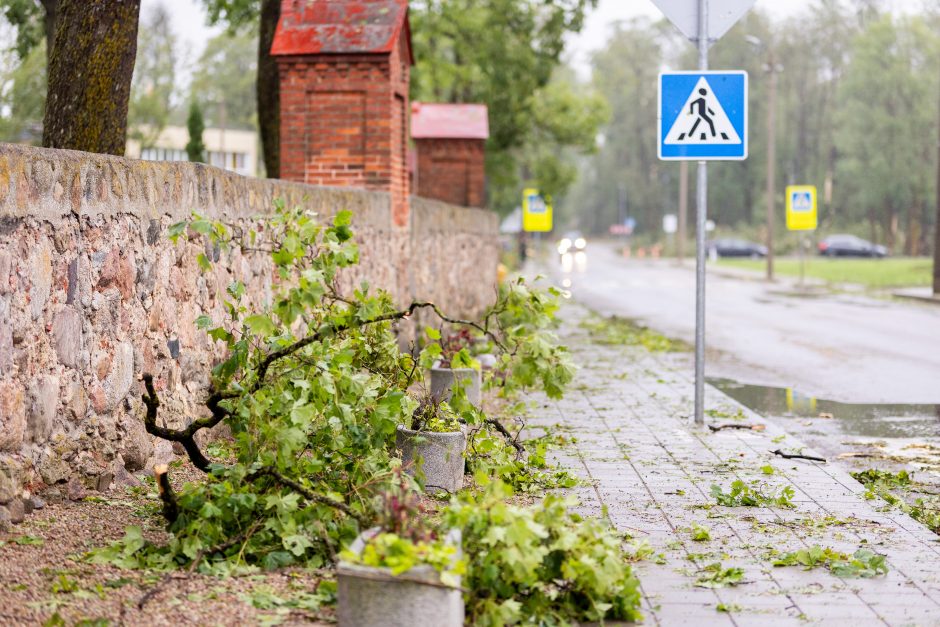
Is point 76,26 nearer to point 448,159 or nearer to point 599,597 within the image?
point 599,597

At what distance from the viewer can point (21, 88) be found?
34.4 metres

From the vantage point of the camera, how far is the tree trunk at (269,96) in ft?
48.6

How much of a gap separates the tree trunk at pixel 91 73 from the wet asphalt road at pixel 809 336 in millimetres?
7116

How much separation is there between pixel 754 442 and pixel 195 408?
3881 mm

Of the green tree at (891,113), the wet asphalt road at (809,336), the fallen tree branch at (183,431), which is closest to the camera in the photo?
the fallen tree branch at (183,431)

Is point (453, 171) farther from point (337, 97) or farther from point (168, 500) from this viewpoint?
point (168, 500)

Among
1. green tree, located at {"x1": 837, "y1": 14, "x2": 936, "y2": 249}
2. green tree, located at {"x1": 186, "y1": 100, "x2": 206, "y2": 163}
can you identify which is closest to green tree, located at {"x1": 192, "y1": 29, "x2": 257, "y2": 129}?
green tree, located at {"x1": 837, "y1": 14, "x2": 936, "y2": 249}

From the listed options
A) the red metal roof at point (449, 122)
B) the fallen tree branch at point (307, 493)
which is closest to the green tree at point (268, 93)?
the fallen tree branch at point (307, 493)

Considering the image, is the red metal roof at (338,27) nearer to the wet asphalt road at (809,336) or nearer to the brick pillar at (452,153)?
the wet asphalt road at (809,336)

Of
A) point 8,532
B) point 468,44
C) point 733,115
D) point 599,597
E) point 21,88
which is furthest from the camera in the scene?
point 468,44

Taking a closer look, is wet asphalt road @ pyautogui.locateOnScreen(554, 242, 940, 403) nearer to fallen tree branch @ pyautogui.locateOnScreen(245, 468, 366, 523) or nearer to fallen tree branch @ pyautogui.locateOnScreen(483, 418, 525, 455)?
fallen tree branch @ pyautogui.locateOnScreen(483, 418, 525, 455)

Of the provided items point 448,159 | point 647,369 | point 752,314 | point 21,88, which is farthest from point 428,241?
point 21,88

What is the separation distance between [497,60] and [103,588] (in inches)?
1305

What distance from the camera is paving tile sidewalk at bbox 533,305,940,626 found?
15.6ft
